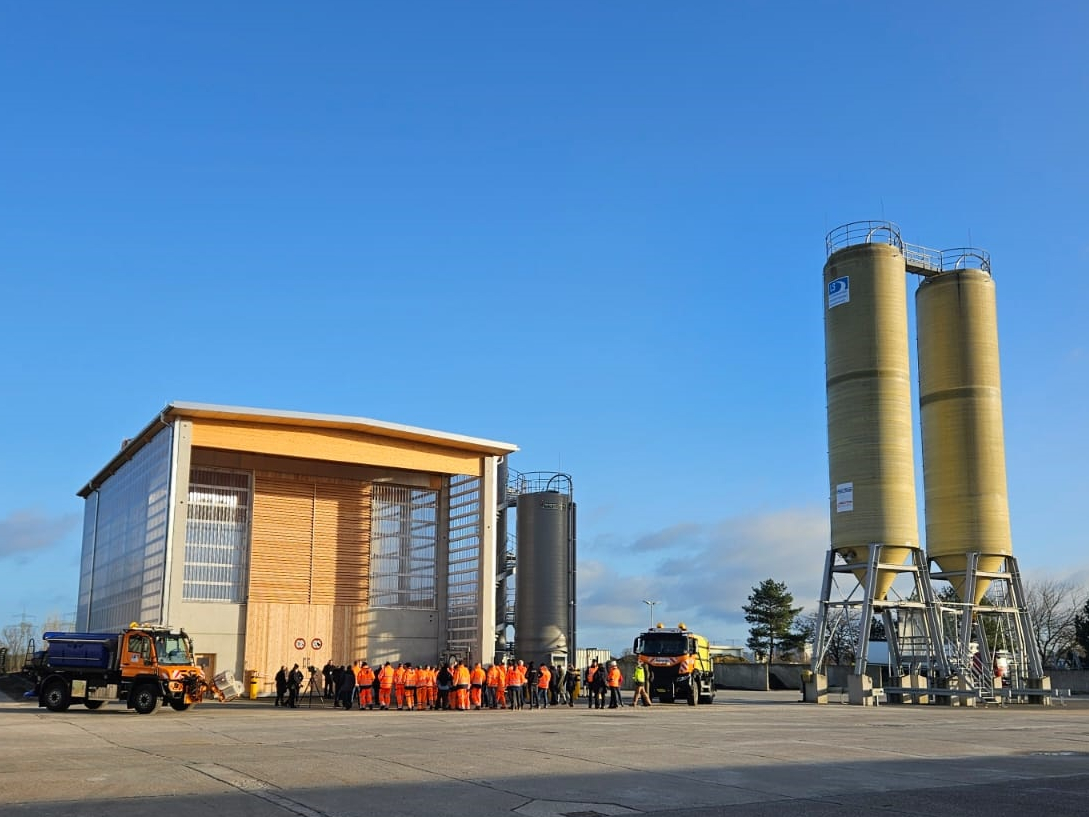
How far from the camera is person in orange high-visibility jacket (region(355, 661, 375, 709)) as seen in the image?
111 feet

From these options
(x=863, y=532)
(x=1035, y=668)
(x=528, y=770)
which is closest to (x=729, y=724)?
(x=528, y=770)

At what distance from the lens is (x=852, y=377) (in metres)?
42.7

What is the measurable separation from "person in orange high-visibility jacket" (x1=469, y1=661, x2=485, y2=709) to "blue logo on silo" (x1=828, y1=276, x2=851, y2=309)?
67.9 feet

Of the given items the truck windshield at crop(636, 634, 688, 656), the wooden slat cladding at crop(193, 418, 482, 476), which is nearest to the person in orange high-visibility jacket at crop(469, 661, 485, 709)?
the truck windshield at crop(636, 634, 688, 656)

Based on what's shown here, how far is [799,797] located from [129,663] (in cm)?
2158

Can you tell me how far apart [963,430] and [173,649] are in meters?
31.7

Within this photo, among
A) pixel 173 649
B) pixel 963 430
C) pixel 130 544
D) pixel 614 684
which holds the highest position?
pixel 963 430

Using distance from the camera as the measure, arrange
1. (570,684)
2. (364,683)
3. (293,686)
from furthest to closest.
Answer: (570,684) → (293,686) → (364,683)

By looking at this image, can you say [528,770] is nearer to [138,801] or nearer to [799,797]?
[799,797]

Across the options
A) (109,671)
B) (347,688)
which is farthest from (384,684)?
(109,671)

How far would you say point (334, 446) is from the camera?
39.5 m

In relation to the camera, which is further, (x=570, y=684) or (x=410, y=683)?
(x=570, y=684)

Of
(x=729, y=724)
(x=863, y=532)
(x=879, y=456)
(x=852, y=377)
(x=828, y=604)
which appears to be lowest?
(x=729, y=724)

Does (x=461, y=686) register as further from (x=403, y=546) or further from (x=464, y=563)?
(x=403, y=546)
